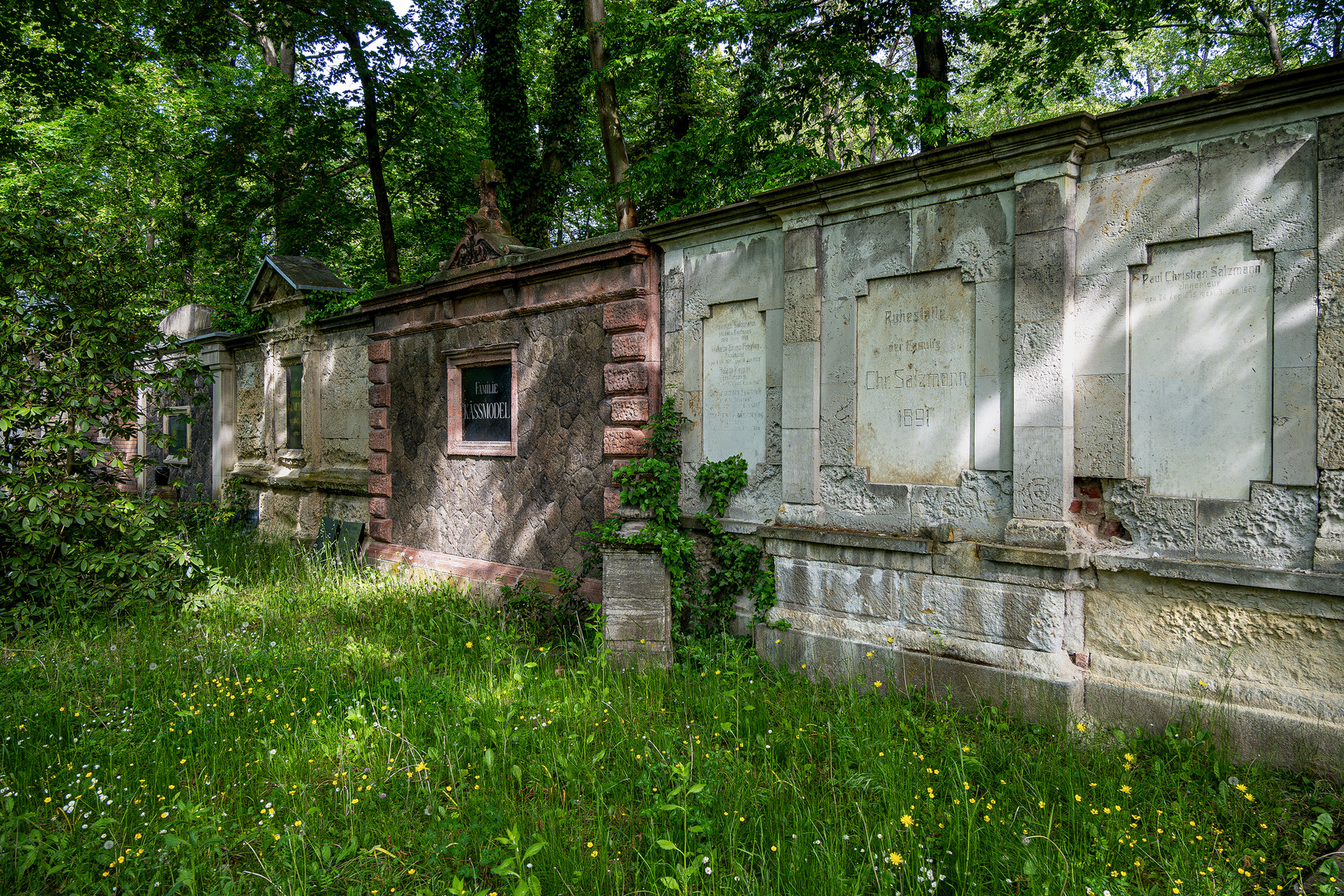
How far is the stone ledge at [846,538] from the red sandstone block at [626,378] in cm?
162

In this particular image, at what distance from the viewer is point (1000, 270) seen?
460 cm

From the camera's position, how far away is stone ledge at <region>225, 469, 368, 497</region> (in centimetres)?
984

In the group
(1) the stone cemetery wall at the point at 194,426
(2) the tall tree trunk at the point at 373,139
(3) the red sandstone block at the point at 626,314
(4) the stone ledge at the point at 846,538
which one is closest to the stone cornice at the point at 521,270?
(3) the red sandstone block at the point at 626,314

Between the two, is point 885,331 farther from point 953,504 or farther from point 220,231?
point 220,231

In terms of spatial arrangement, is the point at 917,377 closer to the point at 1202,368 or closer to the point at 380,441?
the point at 1202,368

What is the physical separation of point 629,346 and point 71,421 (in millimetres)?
4802

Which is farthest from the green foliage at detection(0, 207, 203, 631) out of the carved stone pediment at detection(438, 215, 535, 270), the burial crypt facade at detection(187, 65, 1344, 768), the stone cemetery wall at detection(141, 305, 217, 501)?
the stone cemetery wall at detection(141, 305, 217, 501)

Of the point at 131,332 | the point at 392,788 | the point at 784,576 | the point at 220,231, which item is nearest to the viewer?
the point at 392,788

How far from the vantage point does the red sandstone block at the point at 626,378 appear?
641cm

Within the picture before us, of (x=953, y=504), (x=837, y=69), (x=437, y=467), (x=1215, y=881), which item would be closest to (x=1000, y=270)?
(x=953, y=504)

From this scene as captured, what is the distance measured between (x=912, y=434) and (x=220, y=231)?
1546 cm

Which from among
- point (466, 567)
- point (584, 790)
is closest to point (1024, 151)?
point (584, 790)

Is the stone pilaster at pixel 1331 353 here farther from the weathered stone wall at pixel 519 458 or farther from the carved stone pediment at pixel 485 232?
the carved stone pediment at pixel 485 232

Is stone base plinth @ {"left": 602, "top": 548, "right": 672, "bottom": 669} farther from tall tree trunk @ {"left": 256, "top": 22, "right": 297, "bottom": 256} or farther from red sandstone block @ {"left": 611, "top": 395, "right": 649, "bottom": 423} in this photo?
tall tree trunk @ {"left": 256, "top": 22, "right": 297, "bottom": 256}
